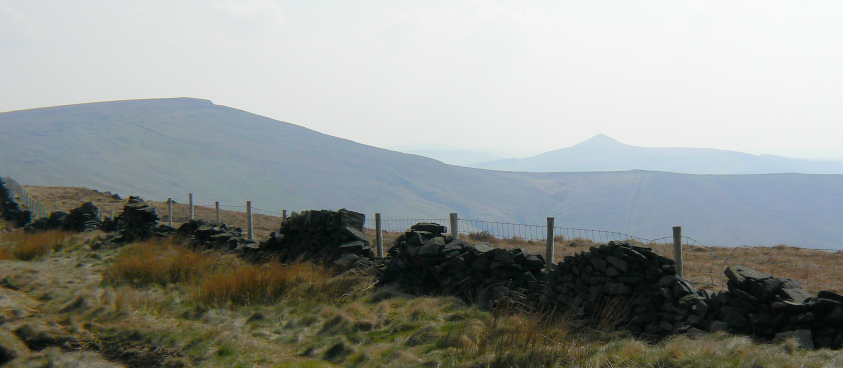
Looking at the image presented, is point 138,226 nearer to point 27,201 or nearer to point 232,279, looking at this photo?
point 232,279

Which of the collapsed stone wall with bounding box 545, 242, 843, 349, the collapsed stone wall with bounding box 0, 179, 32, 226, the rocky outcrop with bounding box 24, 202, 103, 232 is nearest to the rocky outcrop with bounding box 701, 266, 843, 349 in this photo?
the collapsed stone wall with bounding box 545, 242, 843, 349

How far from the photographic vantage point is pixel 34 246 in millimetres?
13656

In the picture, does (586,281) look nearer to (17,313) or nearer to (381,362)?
(381,362)

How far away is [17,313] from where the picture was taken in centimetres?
649

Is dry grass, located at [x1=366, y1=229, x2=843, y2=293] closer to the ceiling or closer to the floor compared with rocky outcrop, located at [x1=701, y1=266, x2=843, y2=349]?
closer to the floor

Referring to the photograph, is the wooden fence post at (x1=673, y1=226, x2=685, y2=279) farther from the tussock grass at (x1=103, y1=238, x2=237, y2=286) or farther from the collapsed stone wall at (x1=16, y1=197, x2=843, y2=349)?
the tussock grass at (x1=103, y1=238, x2=237, y2=286)

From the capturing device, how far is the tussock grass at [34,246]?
1314cm

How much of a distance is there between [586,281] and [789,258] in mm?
15676

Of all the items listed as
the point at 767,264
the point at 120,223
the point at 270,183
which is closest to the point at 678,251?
the point at 767,264

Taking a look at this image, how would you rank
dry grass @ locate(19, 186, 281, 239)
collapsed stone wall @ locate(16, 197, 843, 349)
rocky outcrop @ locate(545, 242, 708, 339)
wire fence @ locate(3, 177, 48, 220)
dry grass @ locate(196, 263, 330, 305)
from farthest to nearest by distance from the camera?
dry grass @ locate(19, 186, 281, 239) < wire fence @ locate(3, 177, 48, 220) < dry grass @ locate(196, 263, 330, 305) < rocky outcrop @ locate(545, 242, 708, 339) < collapsed stone wall @ locate(16, 197, 843, 349)

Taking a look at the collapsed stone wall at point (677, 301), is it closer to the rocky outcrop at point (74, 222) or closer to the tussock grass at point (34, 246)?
the tussock grass at point (34, 246)

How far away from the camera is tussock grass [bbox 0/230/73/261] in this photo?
43.1 feet

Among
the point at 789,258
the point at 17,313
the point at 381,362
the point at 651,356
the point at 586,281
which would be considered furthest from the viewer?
the point at 789,258

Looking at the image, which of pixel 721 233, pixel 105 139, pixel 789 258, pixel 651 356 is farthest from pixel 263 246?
pixel 721 233
